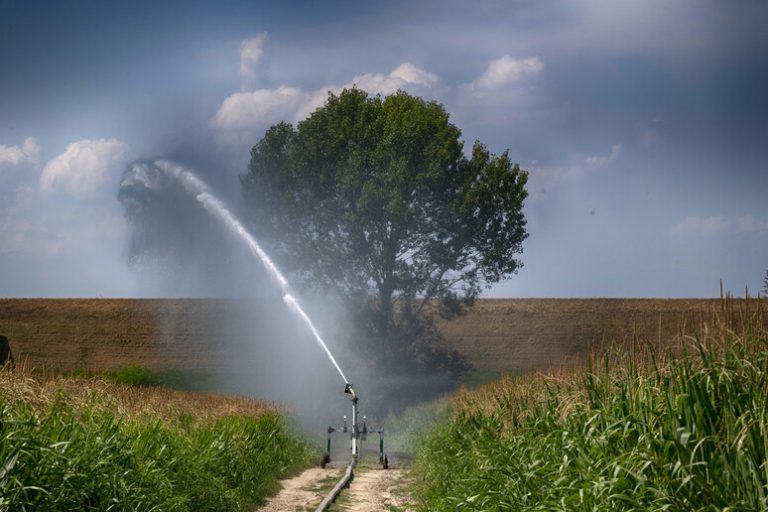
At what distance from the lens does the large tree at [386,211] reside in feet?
118

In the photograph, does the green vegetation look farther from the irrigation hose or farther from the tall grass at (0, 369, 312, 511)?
the tall grass at (0, 369, 312, 511)

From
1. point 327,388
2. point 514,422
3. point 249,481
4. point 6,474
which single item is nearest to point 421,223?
point 327,388

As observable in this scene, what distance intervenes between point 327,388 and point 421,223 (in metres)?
8.24

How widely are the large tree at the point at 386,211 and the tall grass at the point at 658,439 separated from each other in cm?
2617

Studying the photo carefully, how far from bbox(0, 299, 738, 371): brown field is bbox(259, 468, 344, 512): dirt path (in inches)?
891

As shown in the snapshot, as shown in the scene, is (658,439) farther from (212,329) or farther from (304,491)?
(212,329)

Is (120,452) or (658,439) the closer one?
(658,439)

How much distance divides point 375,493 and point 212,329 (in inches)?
1182

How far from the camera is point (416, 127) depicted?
36.2 metres

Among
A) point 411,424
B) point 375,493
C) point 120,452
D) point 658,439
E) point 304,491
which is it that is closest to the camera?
point 658,439

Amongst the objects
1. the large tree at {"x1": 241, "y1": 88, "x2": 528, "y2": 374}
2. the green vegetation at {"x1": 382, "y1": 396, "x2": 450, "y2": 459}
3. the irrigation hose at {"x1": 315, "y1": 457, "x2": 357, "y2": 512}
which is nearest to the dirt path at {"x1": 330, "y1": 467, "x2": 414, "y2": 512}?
the irrigation hose at {"x1": 315, "y1": 457, "x2": 357, "y2": 512}

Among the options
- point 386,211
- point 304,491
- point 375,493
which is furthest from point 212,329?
point 375,493

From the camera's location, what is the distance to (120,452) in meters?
8.74

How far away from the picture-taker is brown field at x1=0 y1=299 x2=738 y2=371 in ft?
135
